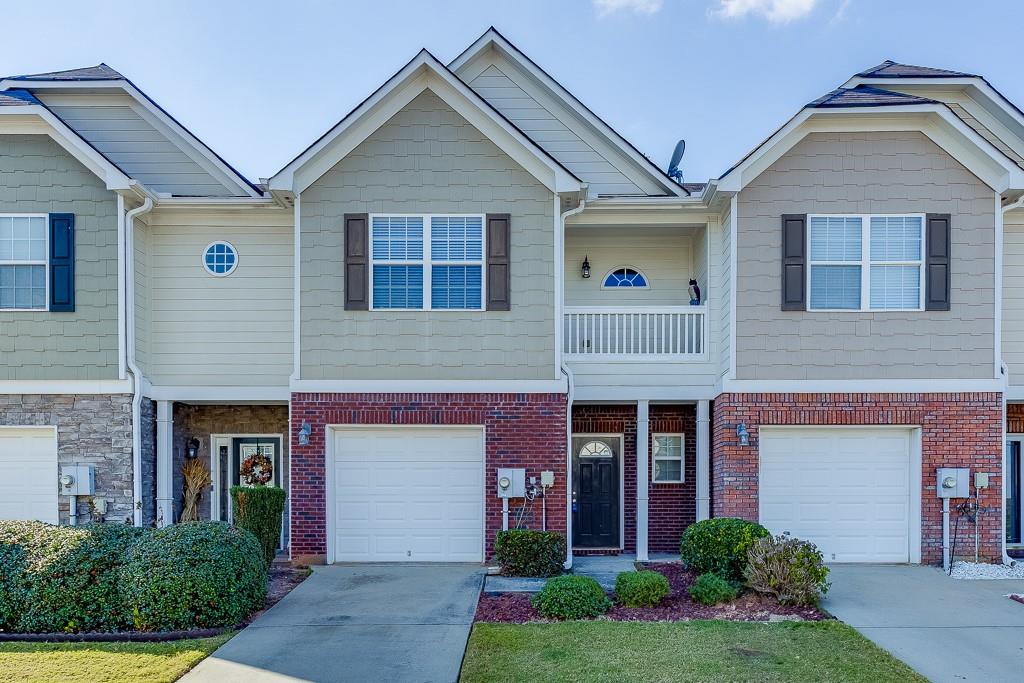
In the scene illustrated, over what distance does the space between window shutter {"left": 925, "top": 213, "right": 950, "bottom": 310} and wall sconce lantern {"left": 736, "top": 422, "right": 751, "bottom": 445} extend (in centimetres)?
310

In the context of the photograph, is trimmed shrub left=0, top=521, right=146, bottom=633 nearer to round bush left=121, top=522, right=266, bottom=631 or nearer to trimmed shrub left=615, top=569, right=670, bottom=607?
round bush left=121, top=522, right=266, bottom=631

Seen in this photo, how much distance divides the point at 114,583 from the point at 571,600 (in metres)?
4.92

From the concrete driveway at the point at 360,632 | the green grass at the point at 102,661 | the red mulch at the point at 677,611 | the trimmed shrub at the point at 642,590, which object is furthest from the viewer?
the trimmed shrub at the point at 642,590

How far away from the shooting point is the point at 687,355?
13227mm

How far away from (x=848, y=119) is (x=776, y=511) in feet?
18.7

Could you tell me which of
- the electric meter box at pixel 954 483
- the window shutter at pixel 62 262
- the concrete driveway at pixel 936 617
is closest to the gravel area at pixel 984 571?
the concrete driveway at pixel 936 617

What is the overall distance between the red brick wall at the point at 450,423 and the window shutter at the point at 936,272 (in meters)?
5.43

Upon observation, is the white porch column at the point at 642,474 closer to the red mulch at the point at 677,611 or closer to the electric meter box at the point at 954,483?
the red mulch at the point at 677,611

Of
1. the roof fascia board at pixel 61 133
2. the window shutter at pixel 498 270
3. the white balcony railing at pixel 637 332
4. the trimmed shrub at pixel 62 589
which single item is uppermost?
the roof fascia board at pixel 61 133

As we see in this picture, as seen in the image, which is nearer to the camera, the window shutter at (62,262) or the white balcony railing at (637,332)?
the window shutter at (62,262)

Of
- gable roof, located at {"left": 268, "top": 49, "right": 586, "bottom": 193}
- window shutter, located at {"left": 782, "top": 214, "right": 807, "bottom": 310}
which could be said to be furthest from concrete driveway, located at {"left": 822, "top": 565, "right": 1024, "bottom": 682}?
gable roof, located at {"left": 268, "top": 49, "right": 586, "bottom": 193}

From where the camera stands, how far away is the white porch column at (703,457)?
13227 millimetres

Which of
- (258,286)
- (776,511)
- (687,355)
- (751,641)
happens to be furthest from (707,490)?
(258,286)

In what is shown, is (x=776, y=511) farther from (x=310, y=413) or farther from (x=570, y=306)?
(x=310, y=413)
